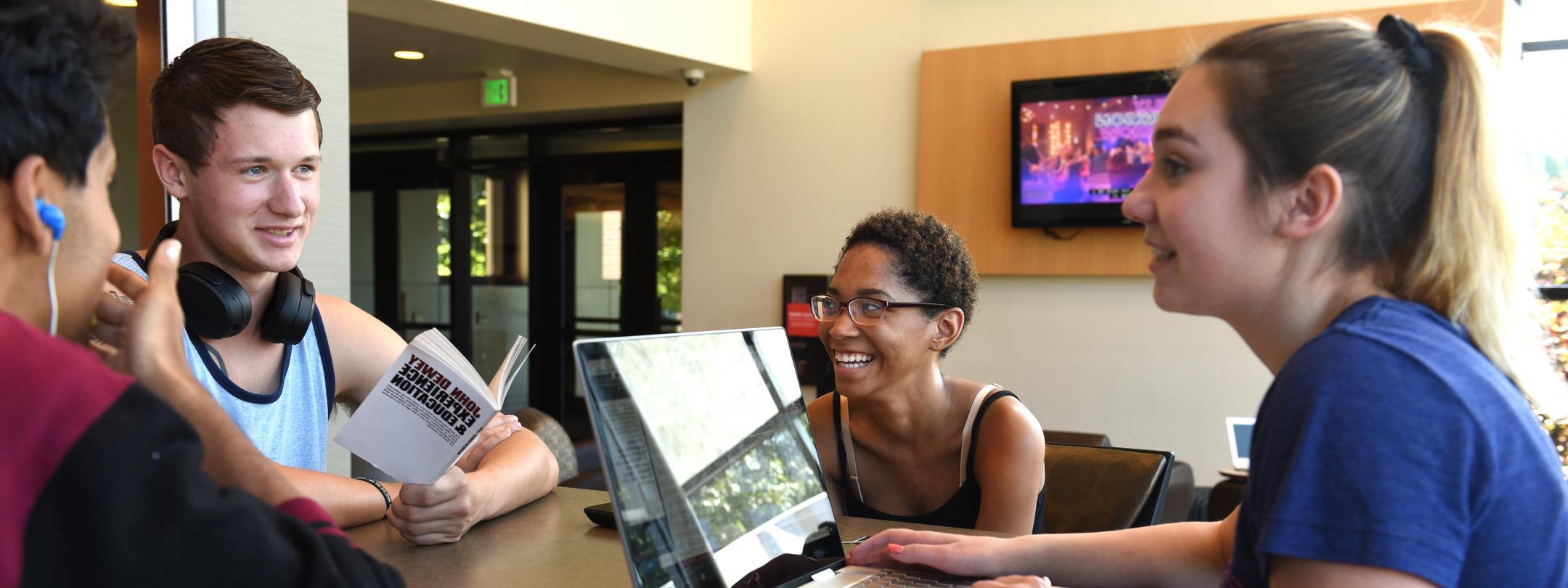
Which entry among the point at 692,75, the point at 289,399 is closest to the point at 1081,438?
the point at 692,75

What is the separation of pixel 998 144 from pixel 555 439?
8.45 feet

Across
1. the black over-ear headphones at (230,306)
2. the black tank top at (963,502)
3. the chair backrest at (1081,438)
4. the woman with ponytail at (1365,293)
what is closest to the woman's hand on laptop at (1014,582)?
the woman with ponytail at (1365,293)

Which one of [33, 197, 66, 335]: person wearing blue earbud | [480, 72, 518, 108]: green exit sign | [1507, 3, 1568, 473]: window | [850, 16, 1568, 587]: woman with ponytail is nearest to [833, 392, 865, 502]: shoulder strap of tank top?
[850, 16, 1568, 587]: woman with ponytail

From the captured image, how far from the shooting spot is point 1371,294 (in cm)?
91

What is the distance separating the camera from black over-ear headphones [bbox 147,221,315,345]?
144 cm

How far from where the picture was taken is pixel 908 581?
1.12 meters

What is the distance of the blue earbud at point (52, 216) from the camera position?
2.35 feet

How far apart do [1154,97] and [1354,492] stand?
168 inches

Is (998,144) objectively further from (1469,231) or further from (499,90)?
(1469,231)

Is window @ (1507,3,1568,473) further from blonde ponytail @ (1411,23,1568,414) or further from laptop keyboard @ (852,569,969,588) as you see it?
laptop keyboard @ (852,569,969,588)

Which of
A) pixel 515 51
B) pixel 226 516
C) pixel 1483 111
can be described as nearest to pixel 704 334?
pixel 226 516

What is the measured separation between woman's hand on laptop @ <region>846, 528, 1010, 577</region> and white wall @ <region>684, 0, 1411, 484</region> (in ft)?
12.7

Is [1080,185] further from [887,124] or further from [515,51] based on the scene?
[515,51]

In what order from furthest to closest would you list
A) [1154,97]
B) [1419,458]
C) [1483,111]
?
[1154,97] → [1483,111] → [1419,458]
